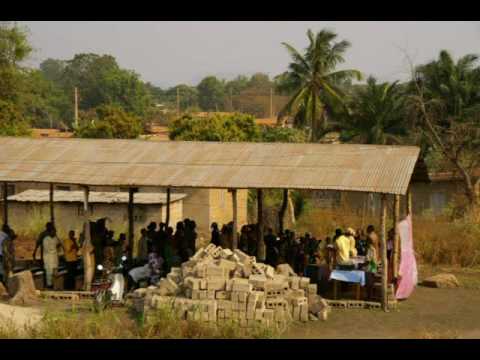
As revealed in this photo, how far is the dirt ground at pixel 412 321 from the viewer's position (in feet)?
36.8

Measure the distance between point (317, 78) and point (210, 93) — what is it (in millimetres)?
66876

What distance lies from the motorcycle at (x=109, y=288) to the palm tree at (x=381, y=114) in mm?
21779

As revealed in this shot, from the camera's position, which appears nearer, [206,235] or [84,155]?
[84,155]

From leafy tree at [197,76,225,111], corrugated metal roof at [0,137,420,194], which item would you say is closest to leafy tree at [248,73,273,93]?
leafy tree at [197,76,225,111]

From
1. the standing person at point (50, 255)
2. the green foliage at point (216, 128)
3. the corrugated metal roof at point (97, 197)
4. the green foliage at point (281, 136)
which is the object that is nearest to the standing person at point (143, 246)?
the standing person at point (50, 255)

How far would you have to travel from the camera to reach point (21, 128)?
104 ft

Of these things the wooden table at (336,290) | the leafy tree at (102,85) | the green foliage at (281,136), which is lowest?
the wooden table at (336,290)

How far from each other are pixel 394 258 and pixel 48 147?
7.42 meters

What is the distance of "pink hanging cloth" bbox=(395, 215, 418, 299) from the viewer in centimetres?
1350

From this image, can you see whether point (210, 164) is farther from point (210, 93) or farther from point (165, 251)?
point (210, 93)

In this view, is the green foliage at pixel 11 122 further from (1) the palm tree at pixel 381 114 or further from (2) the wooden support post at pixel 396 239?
(2) the wooden support post at pixel 396 239

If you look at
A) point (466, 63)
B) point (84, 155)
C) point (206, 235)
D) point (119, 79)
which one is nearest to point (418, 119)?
point (466, 63)

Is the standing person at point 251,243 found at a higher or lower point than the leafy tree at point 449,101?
lower

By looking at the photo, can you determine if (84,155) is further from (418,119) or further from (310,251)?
(418,119)
